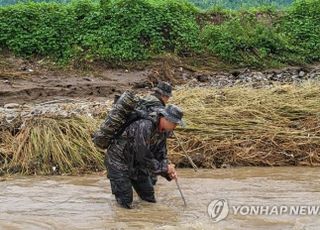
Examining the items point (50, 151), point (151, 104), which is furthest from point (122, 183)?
point (50, 151)

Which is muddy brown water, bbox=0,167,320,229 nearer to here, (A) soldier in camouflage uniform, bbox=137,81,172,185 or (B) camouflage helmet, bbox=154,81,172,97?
(A) soldier in camouflage uniform, bbox=137,81,172,185

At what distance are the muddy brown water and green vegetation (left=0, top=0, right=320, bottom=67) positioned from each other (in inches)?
398

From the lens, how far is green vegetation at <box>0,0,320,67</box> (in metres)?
20.1

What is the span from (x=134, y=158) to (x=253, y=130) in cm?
413

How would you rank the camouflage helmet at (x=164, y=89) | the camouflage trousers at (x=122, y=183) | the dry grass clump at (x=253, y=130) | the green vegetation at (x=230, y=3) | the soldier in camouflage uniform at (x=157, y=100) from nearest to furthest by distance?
1. the camouflage trousers at (x=122, y=183)
2. the soldier in camouflage uniform at (x=157, y=100)
3. the camouflage helmet at (x=164, y=89)
4. the dry grass clump at (x=253, y=130)
5. the green vegetation at (x=230, y=3)

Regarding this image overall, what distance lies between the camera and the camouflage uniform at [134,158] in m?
7.48

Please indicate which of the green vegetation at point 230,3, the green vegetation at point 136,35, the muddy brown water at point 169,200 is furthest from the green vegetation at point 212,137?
the green vegetation at point 230,3

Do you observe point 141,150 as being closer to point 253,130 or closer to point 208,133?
point 208,133

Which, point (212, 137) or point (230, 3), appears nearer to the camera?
point (212, 137)

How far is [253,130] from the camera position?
11.4 meters

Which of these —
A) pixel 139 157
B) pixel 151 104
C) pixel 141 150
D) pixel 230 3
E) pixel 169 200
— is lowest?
pixel 169 200

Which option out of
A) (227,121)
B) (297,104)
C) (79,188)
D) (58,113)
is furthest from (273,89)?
(79,188)

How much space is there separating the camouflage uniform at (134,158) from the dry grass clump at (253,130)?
3075 mm

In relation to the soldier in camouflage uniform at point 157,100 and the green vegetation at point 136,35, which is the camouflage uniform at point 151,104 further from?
the green vegetation at point 136,35
